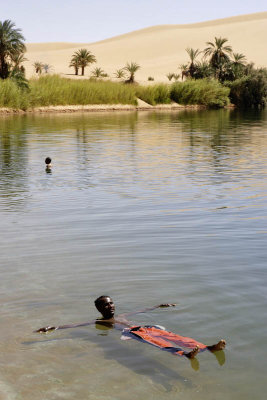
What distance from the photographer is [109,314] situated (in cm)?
675

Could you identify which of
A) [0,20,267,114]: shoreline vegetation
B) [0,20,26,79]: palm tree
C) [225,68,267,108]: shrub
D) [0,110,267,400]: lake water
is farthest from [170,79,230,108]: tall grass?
[0,110,267,400]: lake water

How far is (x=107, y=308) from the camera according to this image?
671 centimetres

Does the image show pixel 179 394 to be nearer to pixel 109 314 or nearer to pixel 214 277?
pixel 109 314

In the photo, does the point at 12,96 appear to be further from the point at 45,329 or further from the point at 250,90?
the point at 45,329

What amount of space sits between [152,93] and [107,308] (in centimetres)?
7597

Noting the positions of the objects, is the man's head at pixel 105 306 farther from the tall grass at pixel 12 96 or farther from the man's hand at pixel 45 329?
the tall grass at pixel 12 96

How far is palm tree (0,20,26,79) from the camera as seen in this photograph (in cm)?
6431

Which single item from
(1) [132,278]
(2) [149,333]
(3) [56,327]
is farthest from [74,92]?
(2) [149,333]

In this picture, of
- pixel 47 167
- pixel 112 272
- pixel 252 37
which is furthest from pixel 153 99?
pixel 252 37

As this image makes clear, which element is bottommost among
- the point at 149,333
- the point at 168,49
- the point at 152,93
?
the point at 149,333

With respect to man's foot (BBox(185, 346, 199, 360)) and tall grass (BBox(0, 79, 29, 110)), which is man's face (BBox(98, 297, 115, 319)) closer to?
man's foot (BBox(185, 346, 199, 360))

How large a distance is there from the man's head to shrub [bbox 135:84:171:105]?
75.5 metres

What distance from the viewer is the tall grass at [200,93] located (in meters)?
81.8

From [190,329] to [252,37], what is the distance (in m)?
177
